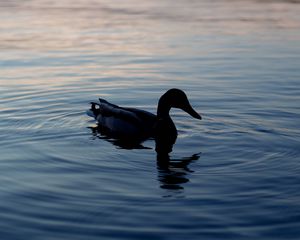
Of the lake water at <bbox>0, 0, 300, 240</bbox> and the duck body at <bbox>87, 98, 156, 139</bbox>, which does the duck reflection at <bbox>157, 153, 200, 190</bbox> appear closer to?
the lake water at <bbox>0, 0, 300, 240</bbox>

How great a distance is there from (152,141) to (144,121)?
424 mm

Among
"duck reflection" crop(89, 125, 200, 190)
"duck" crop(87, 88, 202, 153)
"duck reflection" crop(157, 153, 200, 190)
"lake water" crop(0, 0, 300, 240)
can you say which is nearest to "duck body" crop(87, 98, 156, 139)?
"duck" crop(87, 88, 202, 153)

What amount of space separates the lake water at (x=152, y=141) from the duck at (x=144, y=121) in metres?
0.27

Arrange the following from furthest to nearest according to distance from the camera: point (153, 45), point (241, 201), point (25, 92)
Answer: point (153, 45) → point (25, 92) → point (241, 201)

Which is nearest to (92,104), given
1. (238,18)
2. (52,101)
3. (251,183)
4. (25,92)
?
(52,101)

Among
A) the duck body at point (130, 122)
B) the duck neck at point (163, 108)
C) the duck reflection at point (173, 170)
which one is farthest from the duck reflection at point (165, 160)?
the duck neck at point (163, 108)

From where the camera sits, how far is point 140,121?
39.2 feet

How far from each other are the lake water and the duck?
27cm

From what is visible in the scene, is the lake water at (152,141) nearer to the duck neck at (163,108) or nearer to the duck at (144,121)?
the duck at (144,121)

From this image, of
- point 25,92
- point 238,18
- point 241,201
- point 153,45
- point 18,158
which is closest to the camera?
point 241,201

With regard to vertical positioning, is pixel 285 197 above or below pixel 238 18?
below

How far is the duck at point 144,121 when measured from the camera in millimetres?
11734

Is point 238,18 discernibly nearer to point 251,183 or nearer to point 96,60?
point 96,60

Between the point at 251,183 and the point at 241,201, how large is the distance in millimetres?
758
